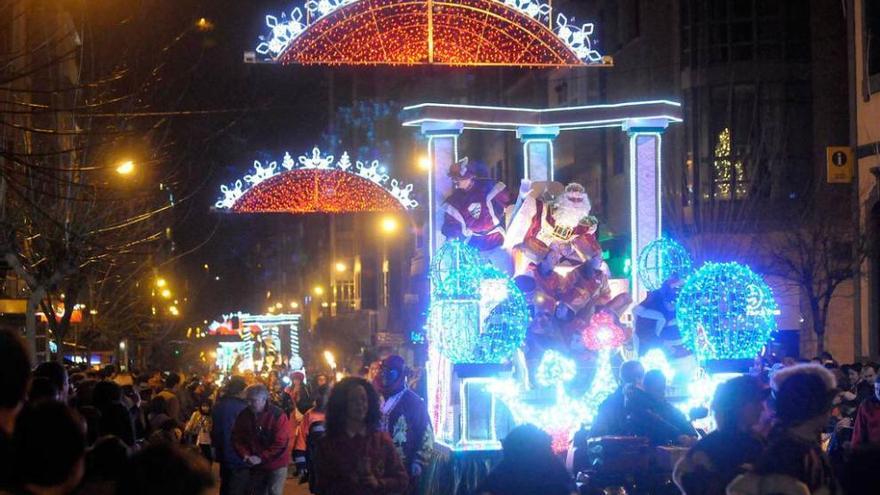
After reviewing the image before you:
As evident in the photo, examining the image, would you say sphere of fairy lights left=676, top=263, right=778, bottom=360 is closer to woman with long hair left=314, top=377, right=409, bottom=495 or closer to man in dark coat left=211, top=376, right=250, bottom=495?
man in dark coat left=211, top=376, right=250, bottom=495

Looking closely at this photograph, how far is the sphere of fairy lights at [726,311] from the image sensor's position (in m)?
13.9

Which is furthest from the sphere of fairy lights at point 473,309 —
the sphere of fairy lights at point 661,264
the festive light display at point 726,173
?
Result: the festive light display at point 726,173

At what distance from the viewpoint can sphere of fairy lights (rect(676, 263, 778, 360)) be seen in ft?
45.7

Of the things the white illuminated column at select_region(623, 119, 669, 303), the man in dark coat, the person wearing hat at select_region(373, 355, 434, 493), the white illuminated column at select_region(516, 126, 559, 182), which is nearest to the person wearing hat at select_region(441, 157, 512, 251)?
the white illuminated column at select_region(516, 126, 559, 182)

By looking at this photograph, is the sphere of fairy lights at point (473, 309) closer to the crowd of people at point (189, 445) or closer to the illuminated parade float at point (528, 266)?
the illuminated parade float at point (528, 266)

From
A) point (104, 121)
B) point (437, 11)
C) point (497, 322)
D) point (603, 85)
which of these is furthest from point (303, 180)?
point (603, 85)

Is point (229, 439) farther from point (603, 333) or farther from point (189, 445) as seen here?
point (189, 445)

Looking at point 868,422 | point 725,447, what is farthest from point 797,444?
point 868,422

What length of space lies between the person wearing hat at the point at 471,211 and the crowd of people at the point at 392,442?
124 inches

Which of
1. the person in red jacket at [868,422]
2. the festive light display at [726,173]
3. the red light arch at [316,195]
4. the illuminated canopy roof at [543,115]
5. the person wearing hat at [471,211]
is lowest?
the person in red jacket at [868,422]

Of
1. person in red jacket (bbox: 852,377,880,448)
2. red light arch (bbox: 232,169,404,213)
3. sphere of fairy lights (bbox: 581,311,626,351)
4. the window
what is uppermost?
the window

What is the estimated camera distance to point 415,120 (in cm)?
1644

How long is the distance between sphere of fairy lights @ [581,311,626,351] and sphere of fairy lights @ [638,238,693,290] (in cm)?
66

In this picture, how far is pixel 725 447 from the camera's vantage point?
23.4 feet
